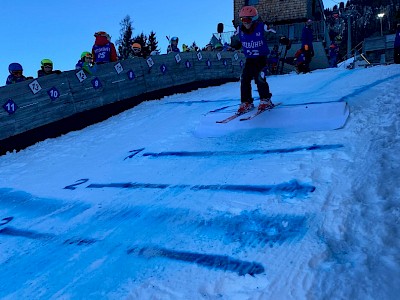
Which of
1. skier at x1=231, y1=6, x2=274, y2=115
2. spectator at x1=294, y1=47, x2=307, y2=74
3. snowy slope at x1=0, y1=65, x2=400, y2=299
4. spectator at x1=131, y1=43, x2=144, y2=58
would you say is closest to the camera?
snowy slope at x1=0, y1=65, x2=400, y2=299

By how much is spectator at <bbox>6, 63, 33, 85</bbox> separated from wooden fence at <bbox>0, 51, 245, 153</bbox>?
79 cm

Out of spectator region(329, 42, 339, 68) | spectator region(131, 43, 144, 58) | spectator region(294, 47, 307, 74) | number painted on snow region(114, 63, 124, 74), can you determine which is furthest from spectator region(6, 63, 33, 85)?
spectator region(329, 42, 339, 68)

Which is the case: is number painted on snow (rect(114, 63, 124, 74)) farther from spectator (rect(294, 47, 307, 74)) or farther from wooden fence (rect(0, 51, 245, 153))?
spectator (rect(294, 47, 307, 74))

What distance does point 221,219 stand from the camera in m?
2.69

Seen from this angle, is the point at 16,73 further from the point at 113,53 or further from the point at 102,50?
the point at 113,53

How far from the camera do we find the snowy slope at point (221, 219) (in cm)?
197

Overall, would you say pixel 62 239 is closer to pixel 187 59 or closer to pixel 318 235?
pixel 318 235

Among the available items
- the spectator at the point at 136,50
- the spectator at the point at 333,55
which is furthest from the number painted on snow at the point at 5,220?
the spectator at the point at 333,55

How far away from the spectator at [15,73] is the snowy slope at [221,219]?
3.49 metres

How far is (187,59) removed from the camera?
11859mm

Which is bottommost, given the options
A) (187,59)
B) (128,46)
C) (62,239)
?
(62,239)

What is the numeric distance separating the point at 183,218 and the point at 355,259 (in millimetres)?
1329

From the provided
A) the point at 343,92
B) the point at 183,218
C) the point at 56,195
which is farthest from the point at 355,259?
the point at 343,92

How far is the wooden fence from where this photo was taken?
697 centimetres
